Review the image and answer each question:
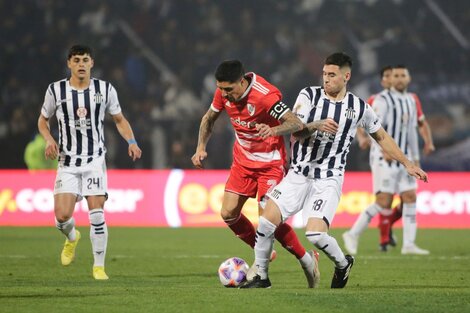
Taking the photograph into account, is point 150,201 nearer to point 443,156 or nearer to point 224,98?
point 443,156

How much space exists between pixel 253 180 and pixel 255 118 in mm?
657

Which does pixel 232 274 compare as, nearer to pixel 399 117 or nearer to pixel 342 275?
pixel 342 275

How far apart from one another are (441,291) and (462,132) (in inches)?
532

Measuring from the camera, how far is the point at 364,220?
41.3 feet

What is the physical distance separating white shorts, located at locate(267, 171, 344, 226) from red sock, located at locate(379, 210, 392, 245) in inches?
192

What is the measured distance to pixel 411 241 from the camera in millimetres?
12414

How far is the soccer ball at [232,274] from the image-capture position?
8164mm

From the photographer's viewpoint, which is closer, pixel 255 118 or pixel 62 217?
pixel 255 118

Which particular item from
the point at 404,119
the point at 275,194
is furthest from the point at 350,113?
the point at 404,119

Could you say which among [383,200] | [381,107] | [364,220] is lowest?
[364,220]

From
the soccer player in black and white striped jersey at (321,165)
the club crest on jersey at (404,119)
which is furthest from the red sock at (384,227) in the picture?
the soccer player in black and white striped jersey at (321,165)

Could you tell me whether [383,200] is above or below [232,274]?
above

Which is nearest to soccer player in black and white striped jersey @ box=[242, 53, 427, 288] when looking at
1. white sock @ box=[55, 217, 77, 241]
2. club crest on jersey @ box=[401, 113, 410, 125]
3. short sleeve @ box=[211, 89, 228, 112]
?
short sleeve @ box=[211, 89, 228, 112]

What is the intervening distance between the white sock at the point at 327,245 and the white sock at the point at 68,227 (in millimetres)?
2793
